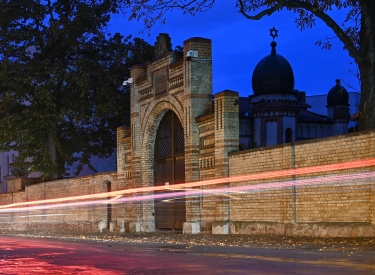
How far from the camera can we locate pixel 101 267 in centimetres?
1161

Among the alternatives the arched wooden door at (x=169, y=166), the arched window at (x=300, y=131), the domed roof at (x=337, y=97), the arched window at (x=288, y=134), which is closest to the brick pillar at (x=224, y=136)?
the arched wooden door at (x=169, y=166)

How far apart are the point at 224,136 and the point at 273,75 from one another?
75.3ft

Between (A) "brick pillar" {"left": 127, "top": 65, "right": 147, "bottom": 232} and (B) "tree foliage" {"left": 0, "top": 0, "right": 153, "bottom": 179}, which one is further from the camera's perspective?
(B) "tree foliage" {"left": 0, "top": 0, "right": 153, "bottom": 179}

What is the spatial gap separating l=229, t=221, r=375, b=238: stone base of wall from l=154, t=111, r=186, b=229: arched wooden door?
471 cm

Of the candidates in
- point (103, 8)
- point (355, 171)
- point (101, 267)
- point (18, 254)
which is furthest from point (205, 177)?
point (103, 8)

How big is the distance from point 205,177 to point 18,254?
383 inches

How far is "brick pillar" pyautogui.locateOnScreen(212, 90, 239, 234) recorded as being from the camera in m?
22.6

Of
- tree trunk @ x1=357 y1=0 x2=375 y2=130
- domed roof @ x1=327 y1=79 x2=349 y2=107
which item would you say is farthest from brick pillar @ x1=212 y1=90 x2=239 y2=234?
domed roof @ x1=327 y1=79 x2=349 y2=107

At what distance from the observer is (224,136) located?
22.6 m

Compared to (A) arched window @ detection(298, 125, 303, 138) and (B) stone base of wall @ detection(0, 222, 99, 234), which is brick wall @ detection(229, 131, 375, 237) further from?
(A) arched window @ detection(298, 125, 303, 138)

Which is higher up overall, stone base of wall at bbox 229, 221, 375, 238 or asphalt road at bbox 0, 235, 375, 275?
stone base of wall at bbox 229, 221, 375, 238

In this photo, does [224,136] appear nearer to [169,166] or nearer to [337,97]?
[169,166]

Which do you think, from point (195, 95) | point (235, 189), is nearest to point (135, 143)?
point (195, 95)

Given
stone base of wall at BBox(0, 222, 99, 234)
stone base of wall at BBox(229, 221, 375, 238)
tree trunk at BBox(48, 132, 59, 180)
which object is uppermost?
tree trunk at BBox(48, 132, 59, 180)
